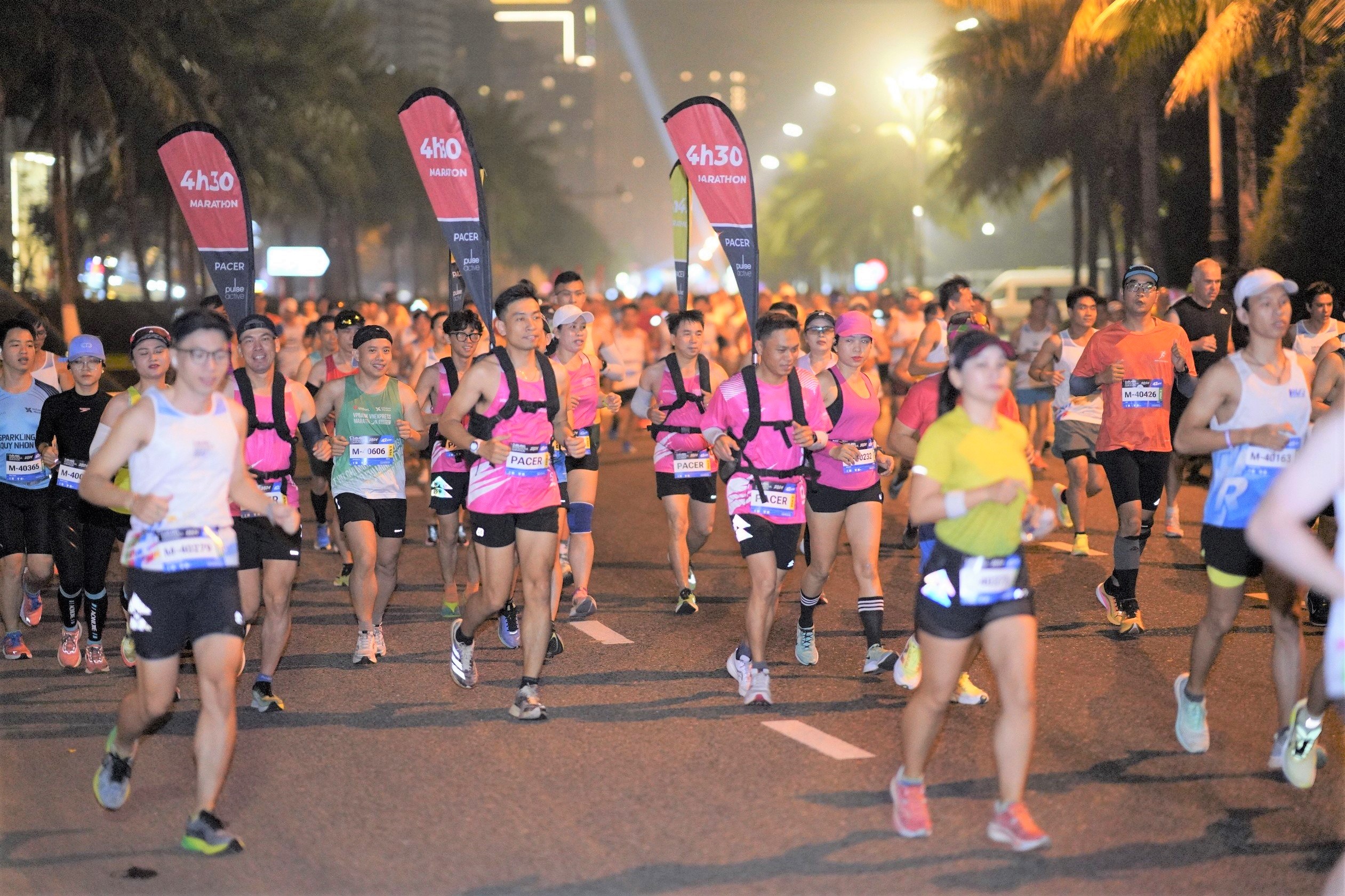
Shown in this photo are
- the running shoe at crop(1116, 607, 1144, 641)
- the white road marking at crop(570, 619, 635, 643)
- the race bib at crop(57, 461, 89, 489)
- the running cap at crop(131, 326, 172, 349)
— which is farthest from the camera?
the white road marking at crop(570, 619, 635, 643)

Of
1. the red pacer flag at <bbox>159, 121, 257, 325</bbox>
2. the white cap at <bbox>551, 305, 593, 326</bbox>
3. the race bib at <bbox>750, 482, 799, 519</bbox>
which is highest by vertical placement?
the red pacer flag at <bbox>159, 121, 257, 325</bbox>

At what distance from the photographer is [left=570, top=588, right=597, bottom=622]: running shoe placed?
33.0 feet

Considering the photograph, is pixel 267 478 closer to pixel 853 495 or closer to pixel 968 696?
pixel 853 495

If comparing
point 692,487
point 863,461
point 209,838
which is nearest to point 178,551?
point 209,838

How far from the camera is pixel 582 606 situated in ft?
33.0

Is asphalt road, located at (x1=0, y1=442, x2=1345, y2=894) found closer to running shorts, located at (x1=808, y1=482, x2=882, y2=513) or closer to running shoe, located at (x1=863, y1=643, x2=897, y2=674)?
running shoe, located at (x1=863, y1=643, x2=897, y2=674)

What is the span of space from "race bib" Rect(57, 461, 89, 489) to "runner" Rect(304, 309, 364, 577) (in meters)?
1.40

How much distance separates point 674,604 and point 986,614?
5261mm

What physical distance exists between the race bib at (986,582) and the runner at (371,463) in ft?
13.4

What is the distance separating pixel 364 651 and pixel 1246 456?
16.4 feet

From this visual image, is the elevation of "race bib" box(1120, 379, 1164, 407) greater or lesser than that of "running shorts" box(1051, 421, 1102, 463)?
greater

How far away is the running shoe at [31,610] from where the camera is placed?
9852mm

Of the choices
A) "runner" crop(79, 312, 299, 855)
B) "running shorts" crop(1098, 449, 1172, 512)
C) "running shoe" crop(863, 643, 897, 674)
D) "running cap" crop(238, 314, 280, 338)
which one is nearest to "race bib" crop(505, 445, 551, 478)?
"running cap" crop(238, 314, 280, 338)

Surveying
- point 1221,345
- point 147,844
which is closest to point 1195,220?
point 1221,345
